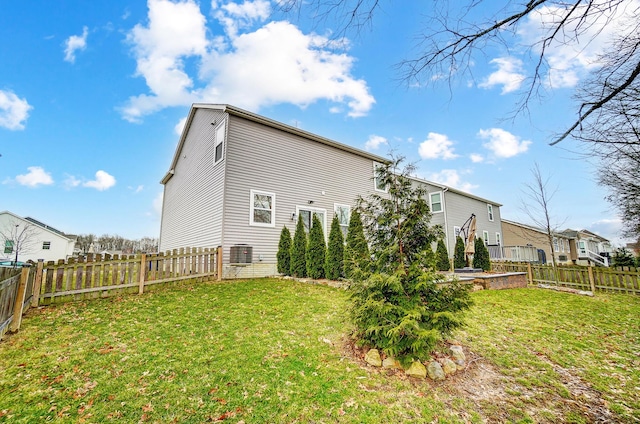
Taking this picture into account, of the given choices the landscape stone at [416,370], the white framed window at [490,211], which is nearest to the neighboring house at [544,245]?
the white framed window at [490,211]

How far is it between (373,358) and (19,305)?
616 cm

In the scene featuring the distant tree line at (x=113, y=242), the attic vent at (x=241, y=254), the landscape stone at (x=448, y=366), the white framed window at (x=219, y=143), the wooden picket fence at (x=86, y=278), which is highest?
the white framed window at (x=219, y=143)

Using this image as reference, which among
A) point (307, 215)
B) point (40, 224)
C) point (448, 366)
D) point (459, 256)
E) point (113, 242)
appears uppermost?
point (40, 224)

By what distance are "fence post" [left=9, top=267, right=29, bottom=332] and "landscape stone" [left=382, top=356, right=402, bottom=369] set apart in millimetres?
6161

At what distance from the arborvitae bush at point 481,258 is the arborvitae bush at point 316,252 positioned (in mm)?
10069

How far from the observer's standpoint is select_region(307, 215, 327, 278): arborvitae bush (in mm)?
10023

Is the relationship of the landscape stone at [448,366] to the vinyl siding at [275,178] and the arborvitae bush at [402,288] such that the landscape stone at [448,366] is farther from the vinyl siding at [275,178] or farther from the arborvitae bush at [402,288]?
the vinyl siding at [275,178]

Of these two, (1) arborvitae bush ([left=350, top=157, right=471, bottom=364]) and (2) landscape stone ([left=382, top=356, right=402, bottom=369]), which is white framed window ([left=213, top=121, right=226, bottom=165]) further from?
(2) landscape stone ([left=382, top=356, right=402, bottom=369])

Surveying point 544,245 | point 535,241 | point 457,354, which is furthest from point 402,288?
point 544,245

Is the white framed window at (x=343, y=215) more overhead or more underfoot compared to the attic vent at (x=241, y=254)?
more overhead

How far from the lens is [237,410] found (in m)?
2.80

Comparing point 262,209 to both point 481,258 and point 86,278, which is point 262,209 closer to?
point 86,278

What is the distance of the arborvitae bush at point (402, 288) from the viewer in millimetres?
3693

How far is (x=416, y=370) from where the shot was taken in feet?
11.9
